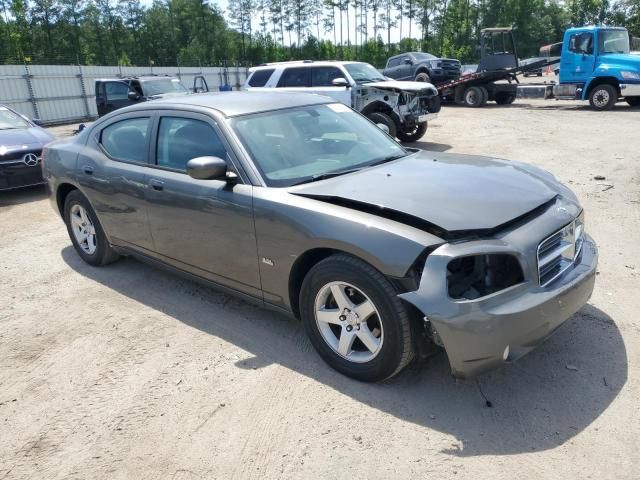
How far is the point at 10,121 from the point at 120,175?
6241 millimetres

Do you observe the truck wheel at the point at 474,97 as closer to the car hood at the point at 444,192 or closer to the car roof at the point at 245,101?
the car roof at the point at 245,101

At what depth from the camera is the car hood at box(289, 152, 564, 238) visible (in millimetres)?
2848

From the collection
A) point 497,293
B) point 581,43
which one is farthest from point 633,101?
point 497,293

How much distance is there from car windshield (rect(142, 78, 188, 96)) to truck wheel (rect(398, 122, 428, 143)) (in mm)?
6429

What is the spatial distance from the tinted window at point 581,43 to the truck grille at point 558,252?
50.8ft

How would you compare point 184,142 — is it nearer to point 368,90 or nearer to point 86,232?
point 86,232

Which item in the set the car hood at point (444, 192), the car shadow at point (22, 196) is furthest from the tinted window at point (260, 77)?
the car hood at point (444, 192)

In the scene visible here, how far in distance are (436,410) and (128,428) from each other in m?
1.75

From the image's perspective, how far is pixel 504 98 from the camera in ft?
65.1

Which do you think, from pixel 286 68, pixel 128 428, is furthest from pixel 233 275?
pixel 286 68

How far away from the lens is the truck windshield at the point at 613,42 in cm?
1591

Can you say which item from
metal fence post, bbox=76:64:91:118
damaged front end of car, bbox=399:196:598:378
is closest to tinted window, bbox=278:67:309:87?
damaged front end of car, bbox=399:196:598:378

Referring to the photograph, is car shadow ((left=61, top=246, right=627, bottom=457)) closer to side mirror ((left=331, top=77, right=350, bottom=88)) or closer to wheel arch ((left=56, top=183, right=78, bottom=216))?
wheel arch ((left=56, top=183, right=78, bottom=216))

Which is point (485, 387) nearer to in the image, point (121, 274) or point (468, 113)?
point (121, 274)
